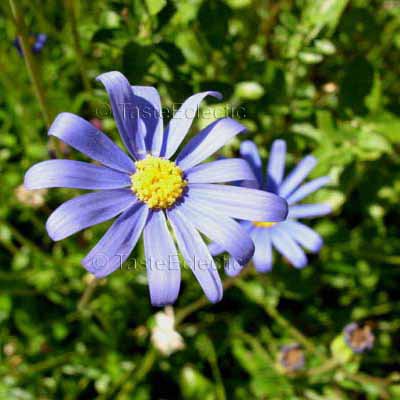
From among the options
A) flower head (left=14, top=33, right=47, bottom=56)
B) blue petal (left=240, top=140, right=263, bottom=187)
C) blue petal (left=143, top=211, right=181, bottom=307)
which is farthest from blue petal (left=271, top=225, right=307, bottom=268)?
flower head (left=14, top=33, right=47, bottom=56)

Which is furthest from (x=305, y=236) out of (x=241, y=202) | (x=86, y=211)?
(x=86, y=211)

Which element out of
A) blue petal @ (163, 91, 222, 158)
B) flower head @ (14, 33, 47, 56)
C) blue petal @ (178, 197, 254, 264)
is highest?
flower head @ (14, 33, 47, 56)

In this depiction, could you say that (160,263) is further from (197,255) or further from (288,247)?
(288,247)

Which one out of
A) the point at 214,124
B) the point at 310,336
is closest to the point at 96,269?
the point at 214,124

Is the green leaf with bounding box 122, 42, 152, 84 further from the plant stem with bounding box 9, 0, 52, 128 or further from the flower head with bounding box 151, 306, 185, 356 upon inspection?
the flower head with bounding box 151, 306, 185, 356

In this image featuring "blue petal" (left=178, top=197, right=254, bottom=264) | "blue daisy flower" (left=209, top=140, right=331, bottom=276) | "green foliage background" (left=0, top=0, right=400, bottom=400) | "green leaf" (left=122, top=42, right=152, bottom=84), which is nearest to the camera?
"blue petal" (left=178, top=197, right=254, bottom=264)

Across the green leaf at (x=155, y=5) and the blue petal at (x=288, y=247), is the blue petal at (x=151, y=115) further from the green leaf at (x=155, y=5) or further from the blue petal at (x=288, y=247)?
the blue petal at (x=288, y=247)
